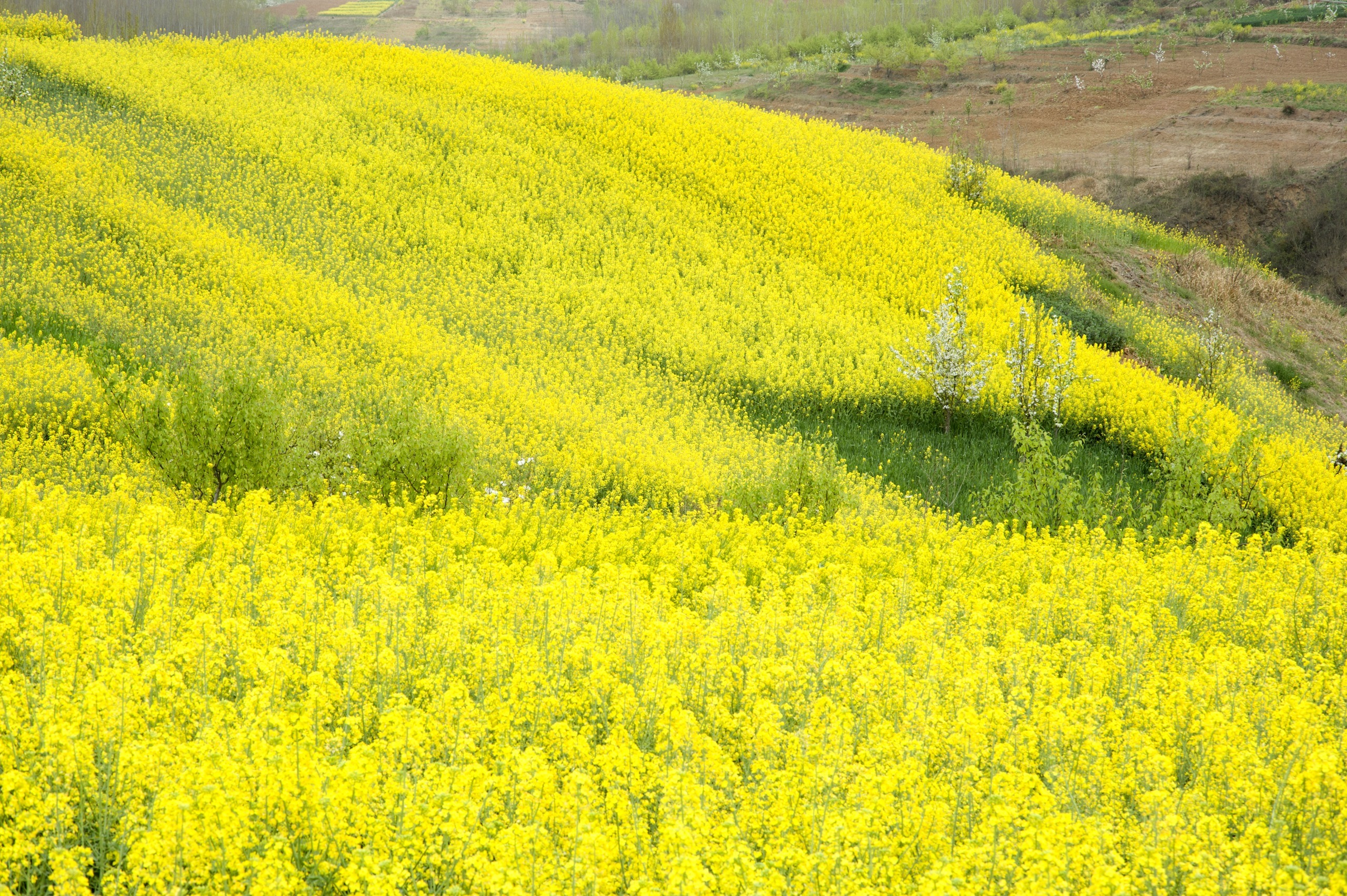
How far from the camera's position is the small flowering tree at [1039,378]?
17.5 metres

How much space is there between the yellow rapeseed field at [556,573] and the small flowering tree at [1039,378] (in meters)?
0.75

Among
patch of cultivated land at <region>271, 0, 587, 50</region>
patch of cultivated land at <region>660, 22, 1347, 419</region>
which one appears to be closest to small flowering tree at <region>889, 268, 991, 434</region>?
patch of cultivated land at <region>660, 22, 1347, 419</region>

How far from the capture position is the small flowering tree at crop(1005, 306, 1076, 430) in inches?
691

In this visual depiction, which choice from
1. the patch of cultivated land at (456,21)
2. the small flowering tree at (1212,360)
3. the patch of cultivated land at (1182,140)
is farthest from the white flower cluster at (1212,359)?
the patch of cultivated land at (456,21)

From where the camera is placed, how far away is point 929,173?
99.0 feet

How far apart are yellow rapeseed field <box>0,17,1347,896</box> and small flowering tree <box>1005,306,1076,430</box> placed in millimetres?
752

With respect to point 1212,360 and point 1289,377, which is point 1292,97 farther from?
point 1212,360

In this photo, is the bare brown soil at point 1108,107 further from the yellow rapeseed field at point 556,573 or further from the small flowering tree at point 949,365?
the small flowering tree at point 949,365

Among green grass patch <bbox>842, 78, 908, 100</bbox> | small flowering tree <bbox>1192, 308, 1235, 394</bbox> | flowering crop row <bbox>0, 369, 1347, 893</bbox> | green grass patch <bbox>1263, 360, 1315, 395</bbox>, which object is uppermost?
green grass patch <bbox>842, 78, 908, 100</bbox>

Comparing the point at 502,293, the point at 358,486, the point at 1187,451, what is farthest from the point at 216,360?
the point at 1187,451

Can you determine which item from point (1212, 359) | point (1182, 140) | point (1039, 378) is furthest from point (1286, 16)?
point (1039, 378)

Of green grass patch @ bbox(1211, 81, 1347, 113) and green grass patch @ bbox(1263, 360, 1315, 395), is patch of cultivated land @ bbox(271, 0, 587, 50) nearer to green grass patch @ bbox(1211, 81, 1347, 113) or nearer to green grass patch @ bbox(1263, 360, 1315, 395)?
green grass patch @ bbox(1211, 81, 1347, 113)

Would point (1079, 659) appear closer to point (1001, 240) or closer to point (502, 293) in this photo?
point (502, 293)

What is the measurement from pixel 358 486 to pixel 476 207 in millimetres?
13989
